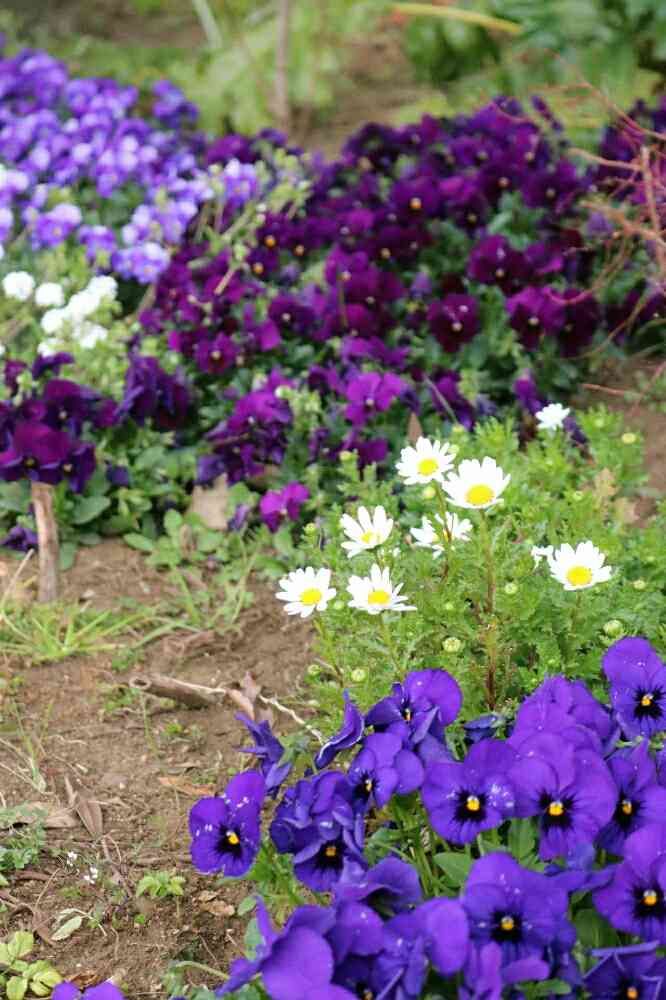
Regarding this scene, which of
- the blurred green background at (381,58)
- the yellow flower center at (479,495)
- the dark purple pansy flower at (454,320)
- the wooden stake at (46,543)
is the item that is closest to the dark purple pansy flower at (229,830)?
the yellow flower center at (479,495)

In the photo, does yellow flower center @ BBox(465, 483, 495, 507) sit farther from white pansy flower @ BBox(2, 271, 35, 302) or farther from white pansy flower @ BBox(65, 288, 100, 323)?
white pansy flower @ BBox(2, 271, 35, 302)

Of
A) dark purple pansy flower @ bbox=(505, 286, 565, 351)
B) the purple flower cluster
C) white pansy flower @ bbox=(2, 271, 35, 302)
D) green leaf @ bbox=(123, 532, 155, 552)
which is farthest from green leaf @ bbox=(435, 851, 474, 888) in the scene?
white pansy flower @ bbox=(2, 271, 35, 302)

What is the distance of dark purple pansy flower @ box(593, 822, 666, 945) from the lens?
68.4 inches

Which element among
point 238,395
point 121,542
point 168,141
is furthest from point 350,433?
point 168,141

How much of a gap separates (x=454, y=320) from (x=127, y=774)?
1.63m

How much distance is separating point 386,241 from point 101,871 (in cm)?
218

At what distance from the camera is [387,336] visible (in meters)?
3.86

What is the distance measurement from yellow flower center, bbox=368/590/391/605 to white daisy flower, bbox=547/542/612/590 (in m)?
0.30

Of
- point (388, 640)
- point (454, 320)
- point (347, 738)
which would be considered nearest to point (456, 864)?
point (347, 738)

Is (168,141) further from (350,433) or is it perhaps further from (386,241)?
(350,433)

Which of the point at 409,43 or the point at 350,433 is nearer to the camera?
the point at 350,433

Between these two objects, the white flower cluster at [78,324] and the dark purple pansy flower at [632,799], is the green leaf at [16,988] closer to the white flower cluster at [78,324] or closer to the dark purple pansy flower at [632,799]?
the dark purple pansy flower at [632,799]

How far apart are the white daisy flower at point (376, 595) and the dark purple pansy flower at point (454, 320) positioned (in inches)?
63.4

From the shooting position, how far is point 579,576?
2.17 meters
